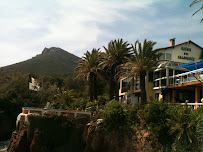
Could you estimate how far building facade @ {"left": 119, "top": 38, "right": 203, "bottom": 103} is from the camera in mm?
25650

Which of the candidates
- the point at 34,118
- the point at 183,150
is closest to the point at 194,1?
the point at 183,150

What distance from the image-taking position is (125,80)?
37875 millimetres

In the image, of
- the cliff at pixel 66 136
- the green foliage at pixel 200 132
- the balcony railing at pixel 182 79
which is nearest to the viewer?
the green foliage at pixel 200 132

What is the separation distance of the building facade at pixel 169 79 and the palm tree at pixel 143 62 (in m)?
1.10

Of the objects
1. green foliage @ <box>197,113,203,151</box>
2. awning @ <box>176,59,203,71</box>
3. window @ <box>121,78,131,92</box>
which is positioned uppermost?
awning @ <box>176,59,203,71</box>

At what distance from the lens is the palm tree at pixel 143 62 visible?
24.6 metres

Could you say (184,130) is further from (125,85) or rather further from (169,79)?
(125,85)

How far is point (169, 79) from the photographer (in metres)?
26.0

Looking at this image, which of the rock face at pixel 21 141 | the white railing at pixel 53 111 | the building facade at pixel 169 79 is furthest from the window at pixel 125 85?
the rock face at pixel 21 141

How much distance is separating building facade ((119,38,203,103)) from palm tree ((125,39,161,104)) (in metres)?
1.10

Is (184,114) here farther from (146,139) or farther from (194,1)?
(194,1)

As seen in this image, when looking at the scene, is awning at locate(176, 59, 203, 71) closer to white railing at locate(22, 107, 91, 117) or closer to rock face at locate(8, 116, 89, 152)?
white railing at locate(22, 107, 91, 117)

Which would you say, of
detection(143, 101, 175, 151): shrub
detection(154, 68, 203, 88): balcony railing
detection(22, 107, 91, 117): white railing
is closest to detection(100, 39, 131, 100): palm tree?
detection(154, 68, 203, 88): balcony railing

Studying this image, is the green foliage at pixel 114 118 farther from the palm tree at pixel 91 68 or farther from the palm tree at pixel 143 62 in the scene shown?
the palm tree at pixel 91 68
